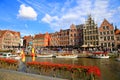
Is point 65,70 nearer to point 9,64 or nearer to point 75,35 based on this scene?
point 9,64

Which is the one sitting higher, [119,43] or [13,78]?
[119,43]

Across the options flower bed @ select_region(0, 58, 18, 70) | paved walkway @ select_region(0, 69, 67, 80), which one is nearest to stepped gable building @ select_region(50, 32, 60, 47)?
flower bed @ select_region(0, 58, 18, 70)

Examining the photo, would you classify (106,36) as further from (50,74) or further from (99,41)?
(50,74)

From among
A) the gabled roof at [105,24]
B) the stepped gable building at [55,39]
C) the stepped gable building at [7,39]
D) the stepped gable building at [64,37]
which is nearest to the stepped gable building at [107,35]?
the gabled roof at [105,24]

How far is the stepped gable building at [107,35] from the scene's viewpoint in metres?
74.0

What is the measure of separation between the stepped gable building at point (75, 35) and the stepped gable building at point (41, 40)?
23.6 m

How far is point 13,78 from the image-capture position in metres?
14.3

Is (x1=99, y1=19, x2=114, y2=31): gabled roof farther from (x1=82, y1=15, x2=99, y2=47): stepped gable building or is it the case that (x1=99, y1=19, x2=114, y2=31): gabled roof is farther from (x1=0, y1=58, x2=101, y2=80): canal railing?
(x1=0, y1=58, x2=101, y2=80): canal railing

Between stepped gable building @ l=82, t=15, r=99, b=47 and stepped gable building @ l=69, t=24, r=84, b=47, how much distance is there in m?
5.28

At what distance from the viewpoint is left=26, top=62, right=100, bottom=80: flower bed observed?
11547 mm

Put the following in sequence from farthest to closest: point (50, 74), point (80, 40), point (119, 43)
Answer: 1. point (80, 40)
2. point (119, 43)
3. point (50, 74)

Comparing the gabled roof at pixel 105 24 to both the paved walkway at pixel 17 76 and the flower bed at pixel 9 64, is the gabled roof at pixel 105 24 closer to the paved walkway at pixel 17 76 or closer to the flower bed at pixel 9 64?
the flower bed at pixel 9 64

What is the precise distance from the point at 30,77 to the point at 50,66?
2064mm

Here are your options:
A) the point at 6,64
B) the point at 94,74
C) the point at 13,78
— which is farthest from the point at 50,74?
the point at 6,64
